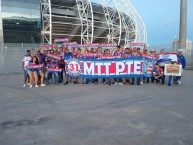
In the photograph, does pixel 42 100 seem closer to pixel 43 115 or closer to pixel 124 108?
pixel 43 115

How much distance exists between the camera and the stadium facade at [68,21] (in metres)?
43.4

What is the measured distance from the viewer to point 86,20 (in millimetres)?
49500

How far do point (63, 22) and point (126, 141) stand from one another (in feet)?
153

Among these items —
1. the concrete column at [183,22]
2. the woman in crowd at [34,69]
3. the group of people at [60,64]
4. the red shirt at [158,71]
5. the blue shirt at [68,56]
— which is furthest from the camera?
the concrete column at [183,22]

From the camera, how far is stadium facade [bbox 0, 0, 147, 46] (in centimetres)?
4341

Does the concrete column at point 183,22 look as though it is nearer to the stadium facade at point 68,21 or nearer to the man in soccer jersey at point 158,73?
the man in soccer jersey at point 158,73

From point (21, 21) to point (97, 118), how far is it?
4114 centimetres

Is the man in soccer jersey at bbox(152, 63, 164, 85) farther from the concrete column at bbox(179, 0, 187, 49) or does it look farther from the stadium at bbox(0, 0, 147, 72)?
the stadium at bbox(0, 0, 147, 72)

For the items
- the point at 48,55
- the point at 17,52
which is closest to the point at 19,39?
the point at 17,52

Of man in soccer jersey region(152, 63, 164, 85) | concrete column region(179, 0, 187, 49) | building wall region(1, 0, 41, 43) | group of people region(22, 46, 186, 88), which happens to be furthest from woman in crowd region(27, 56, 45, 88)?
building wall region(1, 0, 41, 43)

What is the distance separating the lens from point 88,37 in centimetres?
5228

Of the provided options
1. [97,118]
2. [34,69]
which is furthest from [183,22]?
[97,118]

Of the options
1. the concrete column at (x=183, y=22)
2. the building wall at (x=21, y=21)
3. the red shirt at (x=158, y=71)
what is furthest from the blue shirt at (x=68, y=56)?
the building wall at (x=21, y=21)

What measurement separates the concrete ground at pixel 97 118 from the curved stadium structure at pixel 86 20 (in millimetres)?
38512
